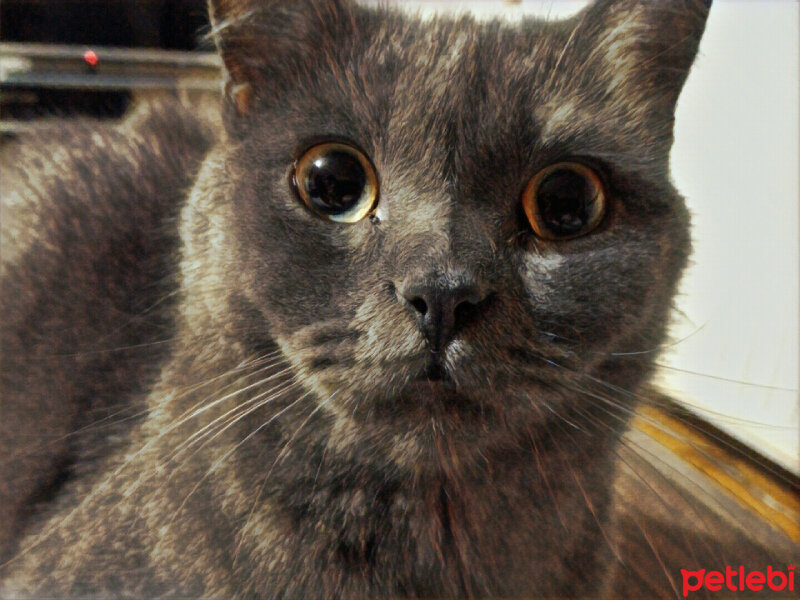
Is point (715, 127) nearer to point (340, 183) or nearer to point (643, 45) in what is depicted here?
point (643, 45)

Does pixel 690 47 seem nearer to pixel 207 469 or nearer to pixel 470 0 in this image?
pixel 470 0

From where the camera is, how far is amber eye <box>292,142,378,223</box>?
1.71 ft

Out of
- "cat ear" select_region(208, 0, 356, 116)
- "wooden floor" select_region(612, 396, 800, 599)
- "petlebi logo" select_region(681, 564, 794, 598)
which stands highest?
"cat ear" select_region(208, 0, 356, 116)

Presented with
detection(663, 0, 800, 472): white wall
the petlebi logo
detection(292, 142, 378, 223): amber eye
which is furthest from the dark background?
the petlebi logo

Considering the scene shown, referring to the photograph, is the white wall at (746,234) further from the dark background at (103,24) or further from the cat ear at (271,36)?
the dark background at (103,24)

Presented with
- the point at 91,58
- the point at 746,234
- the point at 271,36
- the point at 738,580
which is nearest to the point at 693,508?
the point at 738,580

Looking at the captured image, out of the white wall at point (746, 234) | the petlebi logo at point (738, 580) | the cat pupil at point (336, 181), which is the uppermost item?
the cat pupil at point (336, 181)

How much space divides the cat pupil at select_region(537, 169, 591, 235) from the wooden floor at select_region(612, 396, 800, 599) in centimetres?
20

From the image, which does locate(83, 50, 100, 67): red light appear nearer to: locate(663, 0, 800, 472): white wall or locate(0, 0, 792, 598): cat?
locate(0, 0, 792, 598): cat

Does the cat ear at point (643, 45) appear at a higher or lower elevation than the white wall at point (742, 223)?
higher

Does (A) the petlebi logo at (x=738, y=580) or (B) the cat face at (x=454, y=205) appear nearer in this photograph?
(B) the cat face at (x=454, y=205)

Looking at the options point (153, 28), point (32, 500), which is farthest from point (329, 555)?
point (153, 28)

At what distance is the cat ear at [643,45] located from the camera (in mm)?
542

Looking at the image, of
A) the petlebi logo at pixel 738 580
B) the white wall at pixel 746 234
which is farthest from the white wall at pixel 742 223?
the petlebi logo at pixel 738 580
